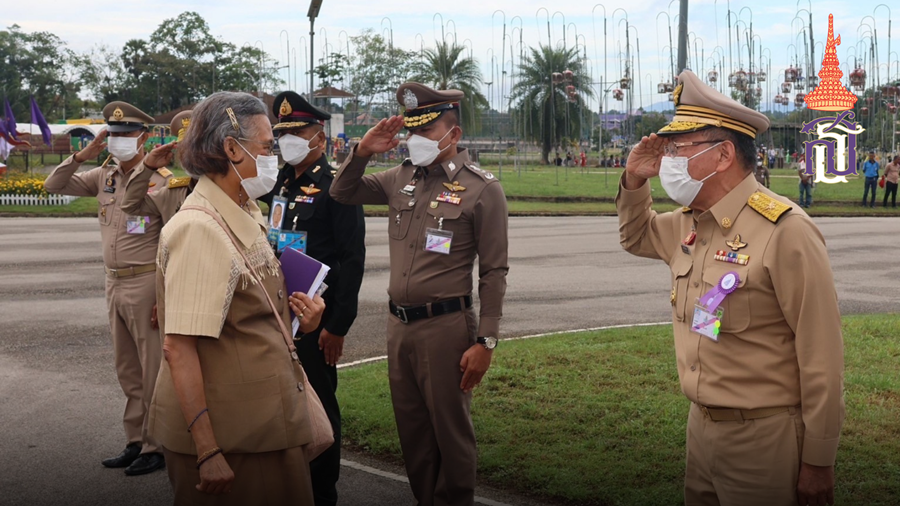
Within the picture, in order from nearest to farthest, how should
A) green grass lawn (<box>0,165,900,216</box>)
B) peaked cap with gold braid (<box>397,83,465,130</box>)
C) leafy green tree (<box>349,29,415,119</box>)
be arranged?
peaked cap with gold braid (<box>397,83,465,130</box>), green grass lawn (<box>0,165,900,216</box>), leafy green tree (<box>349,29,415,119</box>)

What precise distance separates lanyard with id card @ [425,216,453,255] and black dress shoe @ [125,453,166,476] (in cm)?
253

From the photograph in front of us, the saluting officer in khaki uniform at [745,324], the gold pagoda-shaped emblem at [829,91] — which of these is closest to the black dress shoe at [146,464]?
the saluting officer in khaki uniform at [745,324]

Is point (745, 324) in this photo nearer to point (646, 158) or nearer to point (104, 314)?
point (646, 158)

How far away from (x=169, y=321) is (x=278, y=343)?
1.25 ft

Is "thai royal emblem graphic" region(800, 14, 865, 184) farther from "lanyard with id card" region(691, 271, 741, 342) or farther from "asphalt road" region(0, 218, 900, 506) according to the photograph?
"lanyard with id card" region(691, 271, 741, 342)

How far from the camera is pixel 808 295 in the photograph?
317 centimetres

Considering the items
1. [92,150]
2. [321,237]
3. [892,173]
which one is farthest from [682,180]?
[892,173]

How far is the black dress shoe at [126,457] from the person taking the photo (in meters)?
6.01

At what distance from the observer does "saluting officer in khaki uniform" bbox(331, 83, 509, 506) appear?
4699 mm

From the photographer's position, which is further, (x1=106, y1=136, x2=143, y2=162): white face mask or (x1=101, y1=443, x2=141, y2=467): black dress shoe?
(x1=106, y1=136, x2=143, y2=162): white face mask

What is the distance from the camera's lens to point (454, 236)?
476 centimetres

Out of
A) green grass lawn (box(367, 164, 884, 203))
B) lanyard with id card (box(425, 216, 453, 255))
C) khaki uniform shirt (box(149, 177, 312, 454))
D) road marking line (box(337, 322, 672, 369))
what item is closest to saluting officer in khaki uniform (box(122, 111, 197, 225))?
lanyard with id card (box(425, 216, 453, 255))

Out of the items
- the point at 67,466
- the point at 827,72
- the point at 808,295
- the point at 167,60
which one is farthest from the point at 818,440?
the point at 167,60

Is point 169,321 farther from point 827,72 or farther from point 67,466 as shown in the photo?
point 827,72
